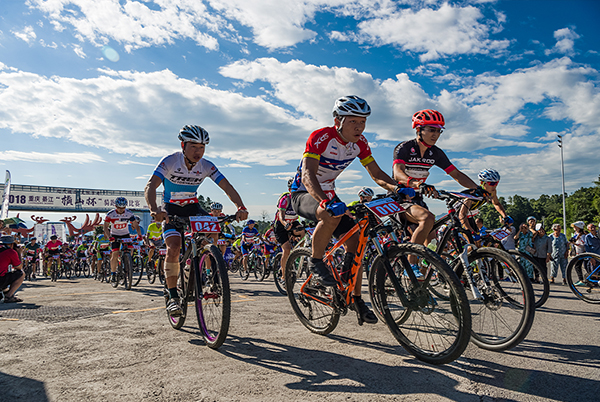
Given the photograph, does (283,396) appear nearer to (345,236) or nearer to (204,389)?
(204,389)

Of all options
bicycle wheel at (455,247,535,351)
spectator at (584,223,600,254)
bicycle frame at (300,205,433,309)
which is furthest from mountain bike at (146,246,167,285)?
spectator at (584,223,600,254)

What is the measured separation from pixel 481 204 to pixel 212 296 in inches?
130

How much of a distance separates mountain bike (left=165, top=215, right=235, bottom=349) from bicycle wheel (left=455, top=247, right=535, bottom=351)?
236cm

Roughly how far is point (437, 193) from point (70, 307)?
5.35 meters

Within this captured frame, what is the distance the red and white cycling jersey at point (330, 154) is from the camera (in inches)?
151

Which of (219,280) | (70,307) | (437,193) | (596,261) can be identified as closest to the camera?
(219,280)

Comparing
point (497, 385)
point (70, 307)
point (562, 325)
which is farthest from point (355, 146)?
point (70, 307)

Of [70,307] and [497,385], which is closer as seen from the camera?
[497,385]

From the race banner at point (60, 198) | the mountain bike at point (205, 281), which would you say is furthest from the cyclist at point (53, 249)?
the race banner at point (60, 198)

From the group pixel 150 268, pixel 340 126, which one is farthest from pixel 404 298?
pixel 150 268

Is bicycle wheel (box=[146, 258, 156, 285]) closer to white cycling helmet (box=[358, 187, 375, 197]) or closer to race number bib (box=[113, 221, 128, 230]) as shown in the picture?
race number bib (box=[113, 221, 128, 230])

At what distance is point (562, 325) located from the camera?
4332mm

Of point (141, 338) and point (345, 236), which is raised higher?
point (345, 236)

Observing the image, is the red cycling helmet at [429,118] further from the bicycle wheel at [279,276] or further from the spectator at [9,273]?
the spectator at [9,273]
